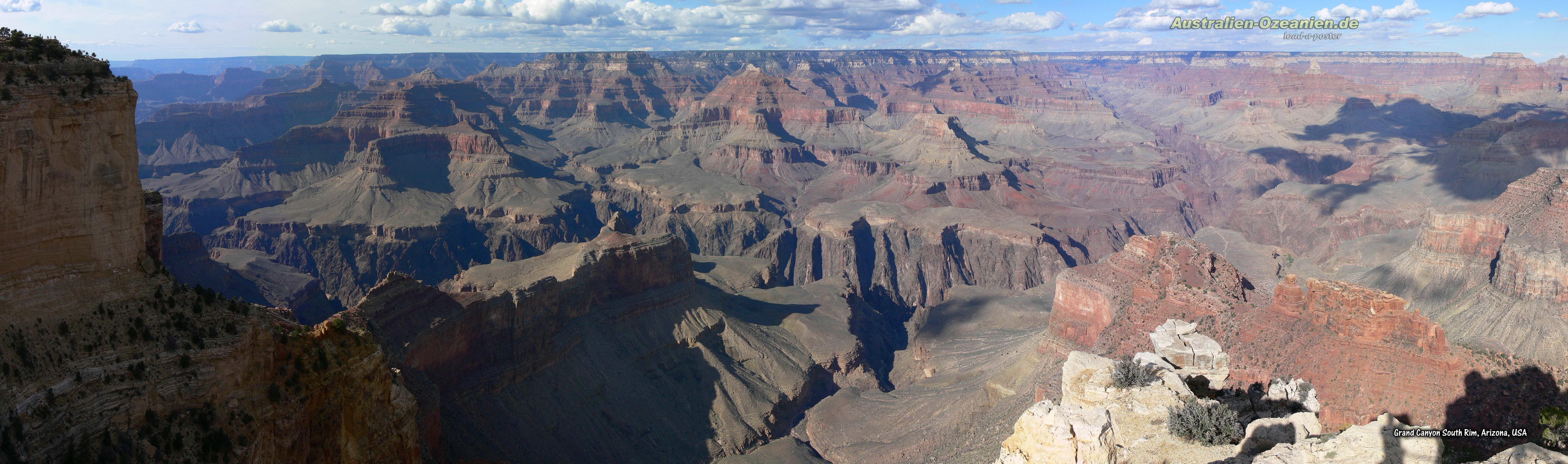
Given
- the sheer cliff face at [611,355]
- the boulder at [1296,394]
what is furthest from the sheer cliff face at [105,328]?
the boulder at [1296,394]

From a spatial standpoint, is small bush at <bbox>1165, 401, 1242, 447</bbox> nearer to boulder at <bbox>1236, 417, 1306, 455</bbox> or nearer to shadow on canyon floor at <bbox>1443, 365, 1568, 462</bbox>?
boulder at <bbox>1236, 417, 1306, 455</bbox>

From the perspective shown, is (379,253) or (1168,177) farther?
(1168,177)

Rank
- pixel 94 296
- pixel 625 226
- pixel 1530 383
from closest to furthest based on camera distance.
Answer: pixel 94 296 < pixel 1530 383 < pixel 625 226

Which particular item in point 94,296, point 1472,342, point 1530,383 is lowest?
point 1472,342

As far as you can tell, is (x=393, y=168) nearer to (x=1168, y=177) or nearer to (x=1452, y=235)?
(x=1452, y=235)

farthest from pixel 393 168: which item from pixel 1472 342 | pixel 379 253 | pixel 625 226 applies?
pixel 1472 342

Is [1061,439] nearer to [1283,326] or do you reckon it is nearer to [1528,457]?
[1528,457]
